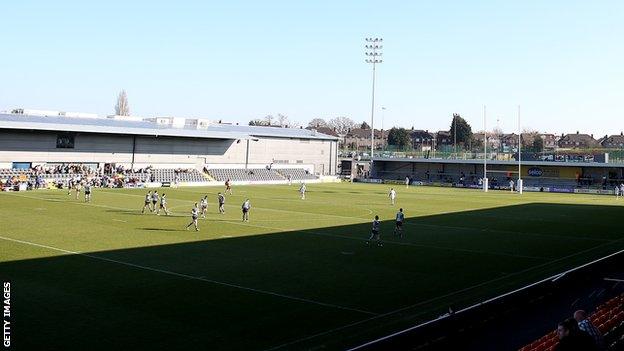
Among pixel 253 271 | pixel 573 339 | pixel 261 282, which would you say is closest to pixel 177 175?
pixel 253 271

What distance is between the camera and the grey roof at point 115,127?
6988 cm

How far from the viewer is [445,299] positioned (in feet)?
66.0

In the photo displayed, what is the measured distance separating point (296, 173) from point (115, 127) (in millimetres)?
35299

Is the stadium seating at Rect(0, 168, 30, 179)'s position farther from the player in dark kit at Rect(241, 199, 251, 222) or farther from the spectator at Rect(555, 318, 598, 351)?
the spectator at Rect(555, 318, 598, 351)

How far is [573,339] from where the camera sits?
10125 millimetres

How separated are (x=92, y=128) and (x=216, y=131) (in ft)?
71.7

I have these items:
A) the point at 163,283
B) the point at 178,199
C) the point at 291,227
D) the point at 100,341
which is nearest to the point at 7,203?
the point at 178,199

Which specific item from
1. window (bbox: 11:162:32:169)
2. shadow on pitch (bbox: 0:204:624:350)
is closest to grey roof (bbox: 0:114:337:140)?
window (bbox: 11:162:32:169)

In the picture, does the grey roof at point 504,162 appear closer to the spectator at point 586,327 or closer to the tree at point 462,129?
the tree at point 462,129

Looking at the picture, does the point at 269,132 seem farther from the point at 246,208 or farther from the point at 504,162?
the point at 246,208

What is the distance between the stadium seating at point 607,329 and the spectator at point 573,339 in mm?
2593

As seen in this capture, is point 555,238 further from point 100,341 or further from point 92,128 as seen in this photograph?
point 92,128

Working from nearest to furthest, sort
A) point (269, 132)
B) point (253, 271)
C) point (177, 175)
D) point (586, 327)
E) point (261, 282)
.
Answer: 1. point (586, 327)
2. point (261, 282)
3. point (253, 271)
4. point (177, 175)
5. point (269, 132)

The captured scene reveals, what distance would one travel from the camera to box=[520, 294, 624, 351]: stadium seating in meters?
13.1
